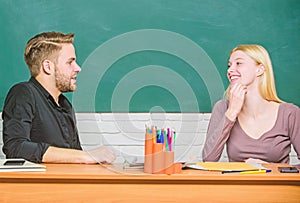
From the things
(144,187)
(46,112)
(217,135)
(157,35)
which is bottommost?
(144,187)

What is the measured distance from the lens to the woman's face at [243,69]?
9.25 ft

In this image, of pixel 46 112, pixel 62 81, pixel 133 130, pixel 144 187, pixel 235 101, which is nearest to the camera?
pixel 144 187

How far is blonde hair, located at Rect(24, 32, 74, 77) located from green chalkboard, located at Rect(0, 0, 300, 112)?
46 cm

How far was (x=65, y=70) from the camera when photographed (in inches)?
122

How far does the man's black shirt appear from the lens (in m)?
2.63

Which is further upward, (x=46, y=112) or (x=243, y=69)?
(x=243, y=69)

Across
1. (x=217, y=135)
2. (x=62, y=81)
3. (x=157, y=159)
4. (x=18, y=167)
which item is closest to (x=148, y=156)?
(x=157, y=159)

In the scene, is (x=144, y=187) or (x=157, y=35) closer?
(x=144, y=187)

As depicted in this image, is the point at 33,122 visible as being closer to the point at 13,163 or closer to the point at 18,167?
the point at 13,163

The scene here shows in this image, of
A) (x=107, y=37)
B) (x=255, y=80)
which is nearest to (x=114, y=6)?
(x=107, y=37)

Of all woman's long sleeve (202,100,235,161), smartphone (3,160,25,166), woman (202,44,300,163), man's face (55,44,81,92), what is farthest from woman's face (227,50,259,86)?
smartphone (3,160,25,166)

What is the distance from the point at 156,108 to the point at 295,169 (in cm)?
155

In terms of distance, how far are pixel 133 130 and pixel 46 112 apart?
901 mm

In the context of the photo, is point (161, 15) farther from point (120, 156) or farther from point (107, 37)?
point (120, 156)
